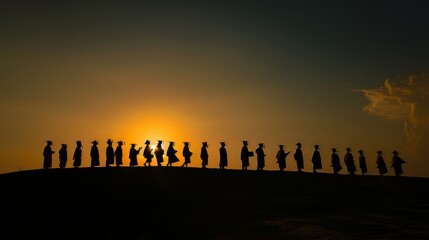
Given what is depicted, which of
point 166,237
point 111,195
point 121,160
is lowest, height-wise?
point 166,237

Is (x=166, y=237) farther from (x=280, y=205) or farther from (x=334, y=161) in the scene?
(x=334, y=161)

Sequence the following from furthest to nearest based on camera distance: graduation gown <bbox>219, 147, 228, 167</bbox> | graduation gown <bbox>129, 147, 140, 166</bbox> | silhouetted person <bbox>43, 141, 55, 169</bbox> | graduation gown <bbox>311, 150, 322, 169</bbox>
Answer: graduation gown <bbox>129, 147, 140, 166</bbox> → graduation gown <bbox>311, 150, 322, 169</bbox> → graduation gown <bbox>219, 147, 228, 167</bbox> → silhouetted person <bbox>43, 141, 55, 169</bbox>

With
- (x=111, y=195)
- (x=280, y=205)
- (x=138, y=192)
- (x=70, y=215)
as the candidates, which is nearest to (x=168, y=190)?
(x=138, y=192)

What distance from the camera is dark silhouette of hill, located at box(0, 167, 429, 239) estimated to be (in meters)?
10.5

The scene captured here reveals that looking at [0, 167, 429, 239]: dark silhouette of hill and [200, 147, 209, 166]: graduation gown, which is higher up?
[200, 147, 209, 166]: graduation gown

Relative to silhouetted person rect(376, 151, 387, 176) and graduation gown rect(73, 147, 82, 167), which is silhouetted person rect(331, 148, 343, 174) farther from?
graduation gown rect(73, 147, 82, 167)

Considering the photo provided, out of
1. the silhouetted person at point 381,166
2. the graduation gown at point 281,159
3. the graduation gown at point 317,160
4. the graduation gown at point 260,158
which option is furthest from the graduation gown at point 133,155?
the silhouetted person at point 381,166

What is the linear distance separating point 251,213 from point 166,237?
3.02m

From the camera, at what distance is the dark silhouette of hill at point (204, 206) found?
413 inches

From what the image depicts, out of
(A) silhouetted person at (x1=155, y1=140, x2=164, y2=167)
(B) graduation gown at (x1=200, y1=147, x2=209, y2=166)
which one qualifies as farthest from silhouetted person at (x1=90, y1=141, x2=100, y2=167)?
(B) graduation gown at (x1=200, y1=147, x2=209, y2=166)

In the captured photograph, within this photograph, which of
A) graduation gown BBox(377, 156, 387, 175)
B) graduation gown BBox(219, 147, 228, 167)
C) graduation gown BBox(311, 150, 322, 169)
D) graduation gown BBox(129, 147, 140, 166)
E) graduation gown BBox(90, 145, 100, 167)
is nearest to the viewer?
graduation gown BBox(377, 156, 387, 175)

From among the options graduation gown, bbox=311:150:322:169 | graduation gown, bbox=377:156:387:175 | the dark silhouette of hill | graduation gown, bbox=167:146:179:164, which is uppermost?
graduation gown, bbox=167:146:179:164

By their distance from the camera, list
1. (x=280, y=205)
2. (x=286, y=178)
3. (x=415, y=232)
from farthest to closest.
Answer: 1. (x=286, y=178)
2. (x=280, y=205)
3. (x=415, y=232)

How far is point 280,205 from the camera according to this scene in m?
13.9
